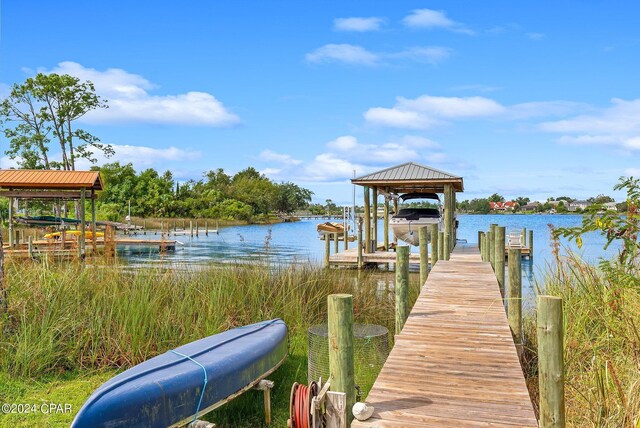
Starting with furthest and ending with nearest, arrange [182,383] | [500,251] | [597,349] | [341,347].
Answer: [500,251] < [597,349] < [182,383] < [341,347]

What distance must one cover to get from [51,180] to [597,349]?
18.8m

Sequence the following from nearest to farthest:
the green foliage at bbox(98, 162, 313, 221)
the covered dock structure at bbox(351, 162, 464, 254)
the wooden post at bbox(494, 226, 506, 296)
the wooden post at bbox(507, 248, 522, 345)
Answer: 1. the wooden post at bbox(507, 248, 522, 345)
2. the wooden post at bbox(494, 226, 506, 296)
3. the covered dock structure at bbox(351, 162, 464, 254)
4. the green foliage at bbox(98, 162, 313, 221)

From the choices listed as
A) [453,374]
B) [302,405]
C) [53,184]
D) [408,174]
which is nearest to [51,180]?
[53,184]

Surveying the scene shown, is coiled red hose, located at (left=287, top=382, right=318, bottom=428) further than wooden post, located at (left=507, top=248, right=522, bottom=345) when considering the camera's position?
No

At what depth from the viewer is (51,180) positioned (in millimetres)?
19109

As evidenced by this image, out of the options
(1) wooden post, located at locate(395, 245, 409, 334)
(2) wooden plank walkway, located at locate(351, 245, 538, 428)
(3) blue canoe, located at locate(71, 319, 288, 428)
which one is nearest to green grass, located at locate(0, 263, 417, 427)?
(3) blue canoe, located at locate(71, 319, 288, 428)

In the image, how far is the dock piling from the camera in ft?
11.1

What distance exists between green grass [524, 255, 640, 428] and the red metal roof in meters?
16.1

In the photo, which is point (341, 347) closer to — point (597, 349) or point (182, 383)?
point (182, 383)

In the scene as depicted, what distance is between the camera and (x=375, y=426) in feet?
11.6

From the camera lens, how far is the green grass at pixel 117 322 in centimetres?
654

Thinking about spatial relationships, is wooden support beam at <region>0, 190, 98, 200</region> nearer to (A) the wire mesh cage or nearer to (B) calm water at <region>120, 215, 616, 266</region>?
(B) calm water at <region>120, 215, 616, 266</region>

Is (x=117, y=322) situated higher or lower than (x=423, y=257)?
lower

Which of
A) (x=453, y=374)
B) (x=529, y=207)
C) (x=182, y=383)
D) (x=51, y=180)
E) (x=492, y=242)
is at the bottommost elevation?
(x=182, y=383)
